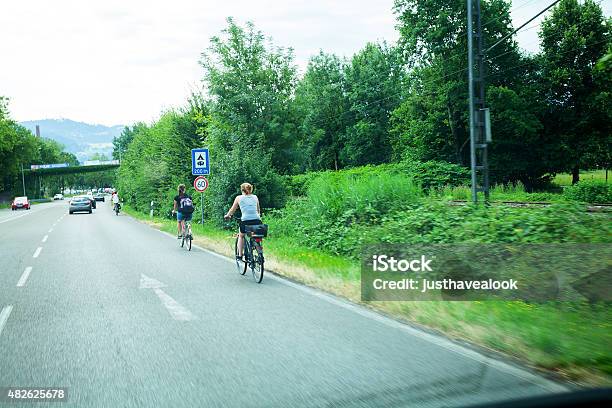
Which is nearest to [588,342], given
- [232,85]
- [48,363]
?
[48,363]

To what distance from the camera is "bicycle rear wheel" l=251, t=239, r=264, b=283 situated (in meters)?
9.66

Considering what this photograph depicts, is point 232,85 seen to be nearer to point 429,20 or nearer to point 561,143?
point 429,20

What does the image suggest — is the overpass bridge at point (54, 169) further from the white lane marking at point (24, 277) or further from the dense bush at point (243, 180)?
the white lane marking at point (24, 277)

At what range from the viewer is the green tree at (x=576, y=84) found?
38.3 metres

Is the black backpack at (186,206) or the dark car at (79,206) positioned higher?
the black backpack at (186,206)

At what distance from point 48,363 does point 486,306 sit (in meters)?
5.04

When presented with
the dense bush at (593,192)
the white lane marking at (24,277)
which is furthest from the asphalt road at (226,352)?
the dense bush at (593,192)

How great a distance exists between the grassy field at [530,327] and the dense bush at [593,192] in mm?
22114

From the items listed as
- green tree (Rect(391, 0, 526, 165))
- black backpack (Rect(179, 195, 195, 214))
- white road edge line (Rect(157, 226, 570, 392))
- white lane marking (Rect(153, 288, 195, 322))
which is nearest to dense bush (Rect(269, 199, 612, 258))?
white road edge line (Rect(157, 226, 570, 392))

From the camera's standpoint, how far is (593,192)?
88.8 ft

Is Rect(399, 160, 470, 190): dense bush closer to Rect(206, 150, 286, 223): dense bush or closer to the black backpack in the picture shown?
Rect(206, 150, 286, 223): dense bush

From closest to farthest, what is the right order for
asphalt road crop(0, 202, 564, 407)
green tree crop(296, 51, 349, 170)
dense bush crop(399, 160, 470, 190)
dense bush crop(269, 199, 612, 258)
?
asphalt road crop(0, 202, 564, 407) < dense bush crop(269, 199, 612, 258) < dense bush crop(399, 160, 470, 190) < green tree crop(296, 51, 349, 170)

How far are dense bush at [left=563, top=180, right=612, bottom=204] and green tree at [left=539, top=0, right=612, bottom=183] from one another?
465 inches

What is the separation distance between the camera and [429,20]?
3878 centimetres
